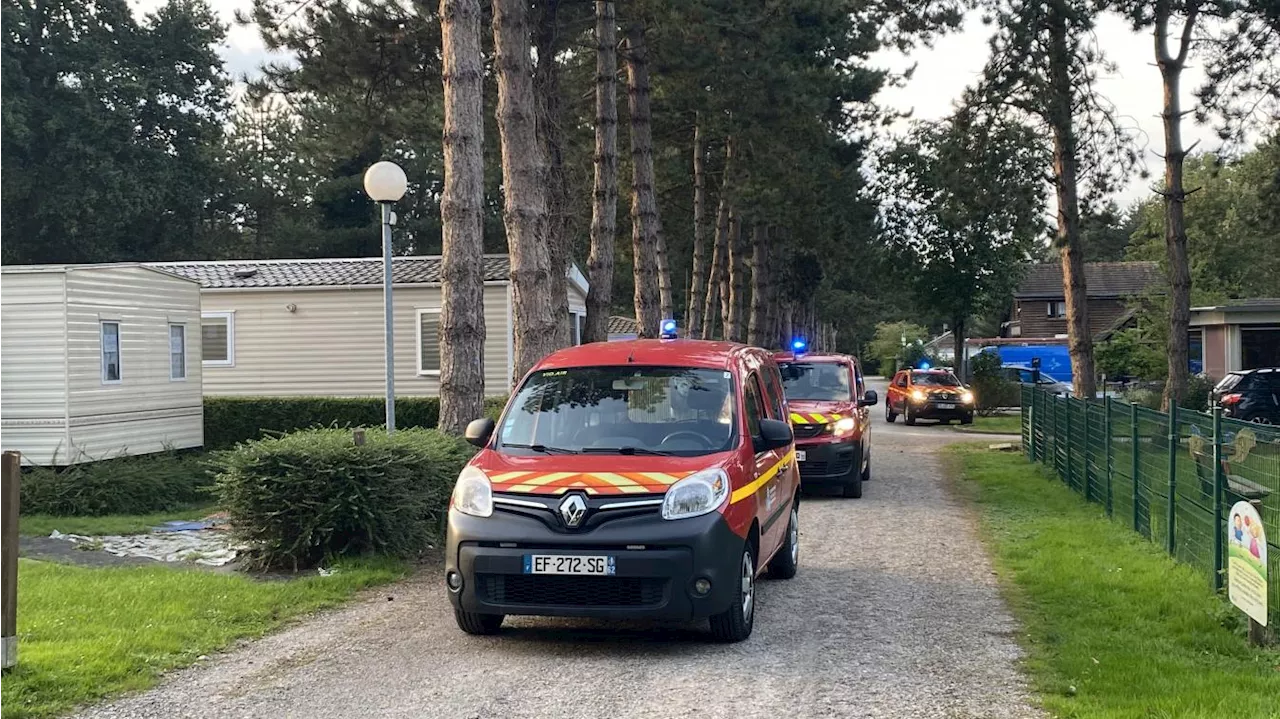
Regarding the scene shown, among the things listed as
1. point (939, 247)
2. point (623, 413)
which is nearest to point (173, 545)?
point (623, 413)

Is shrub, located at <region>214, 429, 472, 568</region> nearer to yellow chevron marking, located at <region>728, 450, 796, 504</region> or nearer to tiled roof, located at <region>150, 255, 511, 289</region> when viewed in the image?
yellow chevron marking, located at <region>728, 450, 796, 504</region>

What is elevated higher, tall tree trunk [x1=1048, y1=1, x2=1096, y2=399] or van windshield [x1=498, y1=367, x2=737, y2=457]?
tall tree trunk [x1=1048, y1=1, x2=1096, y2=399]

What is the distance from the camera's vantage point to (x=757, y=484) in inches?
305

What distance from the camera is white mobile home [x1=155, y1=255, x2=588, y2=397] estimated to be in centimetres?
2639

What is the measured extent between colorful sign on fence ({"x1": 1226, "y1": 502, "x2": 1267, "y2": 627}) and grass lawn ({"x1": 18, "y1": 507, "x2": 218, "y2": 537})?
11.4m

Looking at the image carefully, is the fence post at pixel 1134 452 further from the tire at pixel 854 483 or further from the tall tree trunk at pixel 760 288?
the tall tree trunk at pixel 760 288

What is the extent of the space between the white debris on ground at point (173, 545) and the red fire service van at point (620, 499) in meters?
4.00

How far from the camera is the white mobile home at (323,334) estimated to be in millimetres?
26391

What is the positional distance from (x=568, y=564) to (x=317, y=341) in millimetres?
21451

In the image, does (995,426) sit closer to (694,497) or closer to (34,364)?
(34,364)

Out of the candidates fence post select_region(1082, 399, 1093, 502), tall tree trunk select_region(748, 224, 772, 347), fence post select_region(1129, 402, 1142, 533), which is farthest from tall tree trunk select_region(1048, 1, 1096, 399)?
tall tree trunk select_region(748, 224, 772, 347)

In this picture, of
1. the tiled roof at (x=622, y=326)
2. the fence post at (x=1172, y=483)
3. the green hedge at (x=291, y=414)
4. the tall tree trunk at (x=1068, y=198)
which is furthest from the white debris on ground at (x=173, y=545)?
the tiled roof at (x=622, y=326)

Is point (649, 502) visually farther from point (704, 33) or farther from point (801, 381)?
point (704, 33)

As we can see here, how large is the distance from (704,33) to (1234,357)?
87.8 feet
